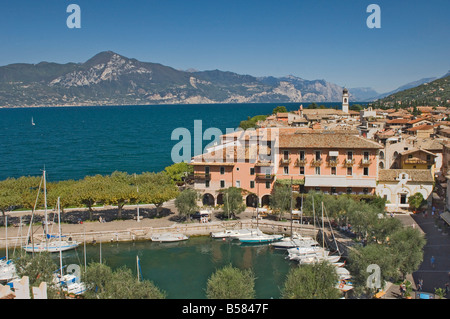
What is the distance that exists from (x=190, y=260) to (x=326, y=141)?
2103 cm

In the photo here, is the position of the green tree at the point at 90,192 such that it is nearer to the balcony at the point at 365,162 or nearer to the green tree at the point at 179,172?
the green tree at the point at 179,172

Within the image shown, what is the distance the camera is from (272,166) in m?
45.7

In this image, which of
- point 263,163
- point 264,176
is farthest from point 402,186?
point 263,163

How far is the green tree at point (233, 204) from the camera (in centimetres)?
4162

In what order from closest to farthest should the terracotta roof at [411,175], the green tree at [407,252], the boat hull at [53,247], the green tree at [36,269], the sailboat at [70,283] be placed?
the green tree at [36,269] < the green tree at [407,252] < the sailboat at [70,283] < the boat hull at [53,247] < the terracotta roof at [411,175]

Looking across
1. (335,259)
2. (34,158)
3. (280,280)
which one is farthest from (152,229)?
(34,158)

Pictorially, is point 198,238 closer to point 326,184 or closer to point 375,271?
point 326,184

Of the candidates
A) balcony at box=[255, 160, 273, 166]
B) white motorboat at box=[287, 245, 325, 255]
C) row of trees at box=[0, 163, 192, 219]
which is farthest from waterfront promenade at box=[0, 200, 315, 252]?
balcony at box=[255, 160, 273, 166]

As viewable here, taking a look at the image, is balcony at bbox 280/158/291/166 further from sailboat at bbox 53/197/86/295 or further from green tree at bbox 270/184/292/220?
sailboat at bbox 53/197/86/295

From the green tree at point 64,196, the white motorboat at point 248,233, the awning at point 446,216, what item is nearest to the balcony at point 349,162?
the awning at point 446,216

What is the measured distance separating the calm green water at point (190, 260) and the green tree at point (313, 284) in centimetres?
624

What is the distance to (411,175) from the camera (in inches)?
1684

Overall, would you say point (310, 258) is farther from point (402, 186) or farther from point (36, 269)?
point (36, 269)

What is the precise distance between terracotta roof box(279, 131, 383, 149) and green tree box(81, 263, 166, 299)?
91.2ft
